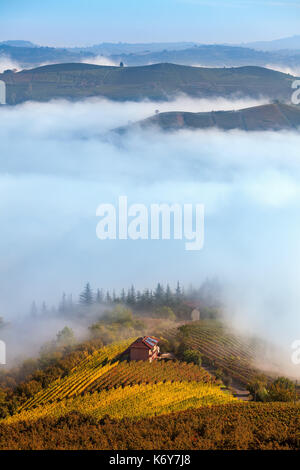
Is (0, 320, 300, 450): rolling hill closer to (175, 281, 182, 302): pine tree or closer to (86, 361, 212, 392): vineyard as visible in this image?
(86, 361, 212, 392): vineyard

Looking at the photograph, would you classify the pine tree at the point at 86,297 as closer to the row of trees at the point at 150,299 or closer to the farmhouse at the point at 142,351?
the row of trees at the point at 150,299

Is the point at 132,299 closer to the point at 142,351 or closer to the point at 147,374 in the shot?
the point at 142,351

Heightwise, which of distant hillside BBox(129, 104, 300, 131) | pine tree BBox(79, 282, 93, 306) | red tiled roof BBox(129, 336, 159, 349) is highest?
distant hillside BBox(129, 104, 300, 131)

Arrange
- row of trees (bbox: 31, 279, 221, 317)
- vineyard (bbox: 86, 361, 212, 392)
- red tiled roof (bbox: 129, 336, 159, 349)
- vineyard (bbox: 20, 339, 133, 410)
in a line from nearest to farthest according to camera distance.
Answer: vineyard (bbox: 20, 339, 133, 410) < vineyard (bbox: 86, 361, 212, 392) < red tiled roof (bbox: 129, 336, 159, 349) < row of trees (bbox: 31, 279, 221, 317)

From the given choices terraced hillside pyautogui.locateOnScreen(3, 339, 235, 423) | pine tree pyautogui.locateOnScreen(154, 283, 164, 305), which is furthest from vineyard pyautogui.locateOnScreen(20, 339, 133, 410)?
pine tree pyautogui.locateOnScreen(154, 283, 164, 305)

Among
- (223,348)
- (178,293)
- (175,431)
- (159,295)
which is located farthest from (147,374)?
(178,293)

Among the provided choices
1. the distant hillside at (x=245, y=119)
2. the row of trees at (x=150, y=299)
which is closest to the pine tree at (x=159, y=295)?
the row of trees at (x=150, y=299)

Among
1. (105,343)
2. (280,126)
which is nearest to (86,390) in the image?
(105,343)
